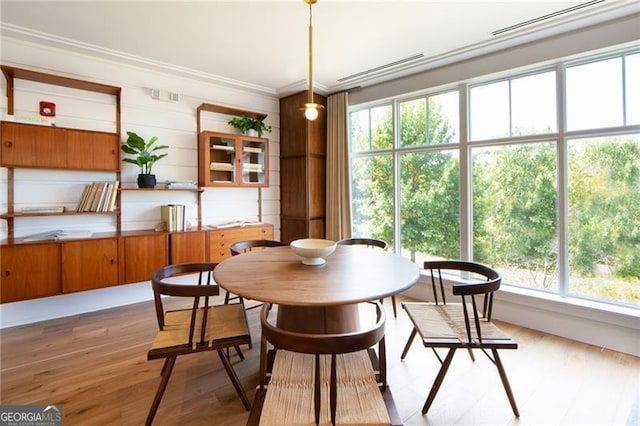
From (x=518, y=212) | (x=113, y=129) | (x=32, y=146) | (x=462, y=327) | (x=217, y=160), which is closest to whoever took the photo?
(x=462, y=327)

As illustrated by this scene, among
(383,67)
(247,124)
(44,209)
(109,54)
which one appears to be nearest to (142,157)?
(44,209)

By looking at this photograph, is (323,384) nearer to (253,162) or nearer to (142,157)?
(142,157)

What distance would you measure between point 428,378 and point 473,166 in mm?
2326

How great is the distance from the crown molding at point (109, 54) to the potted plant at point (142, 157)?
32.8 inches

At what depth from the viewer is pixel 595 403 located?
186 centimetres

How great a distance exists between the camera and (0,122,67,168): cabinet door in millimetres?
2695

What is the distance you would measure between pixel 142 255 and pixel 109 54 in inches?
85.2

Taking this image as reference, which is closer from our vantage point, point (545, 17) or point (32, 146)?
point (545, 17)

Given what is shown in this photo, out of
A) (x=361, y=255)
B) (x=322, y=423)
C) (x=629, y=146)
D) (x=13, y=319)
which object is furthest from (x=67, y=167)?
(x=629, y=146)

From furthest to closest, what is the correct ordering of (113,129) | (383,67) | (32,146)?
1. (383,67)
2. (113,129)
3. (32,146)

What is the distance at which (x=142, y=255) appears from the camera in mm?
3223

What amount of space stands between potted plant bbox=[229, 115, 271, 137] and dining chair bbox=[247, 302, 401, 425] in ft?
11.1

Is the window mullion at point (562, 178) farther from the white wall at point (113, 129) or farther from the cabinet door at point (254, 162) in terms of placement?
the white wall at point (113, 129)

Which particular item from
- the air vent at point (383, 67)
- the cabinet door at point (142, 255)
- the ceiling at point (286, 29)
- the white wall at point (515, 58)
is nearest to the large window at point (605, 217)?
the white wall at point (515, 58)
